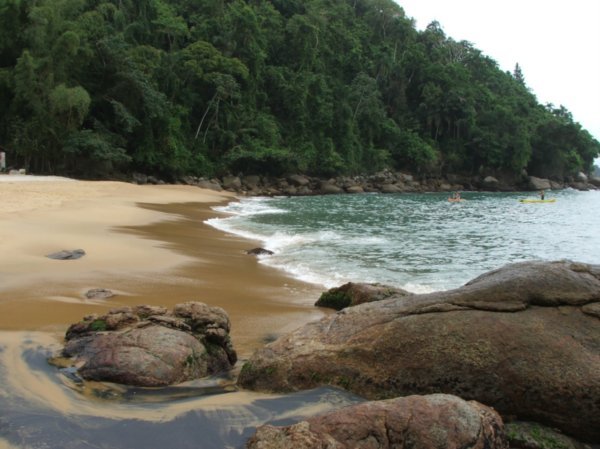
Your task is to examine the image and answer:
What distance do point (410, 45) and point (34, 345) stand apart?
7945 cm

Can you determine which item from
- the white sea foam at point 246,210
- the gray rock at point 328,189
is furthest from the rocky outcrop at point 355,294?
the gray rock at point 328,189

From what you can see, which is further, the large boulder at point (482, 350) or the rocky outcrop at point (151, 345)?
the rocky outcrop at point (151, 345)

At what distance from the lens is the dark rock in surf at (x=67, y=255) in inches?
364

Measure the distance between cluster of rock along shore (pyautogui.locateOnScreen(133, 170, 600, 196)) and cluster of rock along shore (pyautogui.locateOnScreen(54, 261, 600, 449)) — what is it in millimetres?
38291

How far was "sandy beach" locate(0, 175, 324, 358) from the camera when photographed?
20.7 ft

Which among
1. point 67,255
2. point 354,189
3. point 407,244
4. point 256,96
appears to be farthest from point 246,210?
point 256,96

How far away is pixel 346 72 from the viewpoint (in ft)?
229

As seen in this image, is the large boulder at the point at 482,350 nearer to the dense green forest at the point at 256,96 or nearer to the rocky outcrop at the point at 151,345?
the rocky outcrop at the point at 151,345

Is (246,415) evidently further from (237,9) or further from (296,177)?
(237,9)

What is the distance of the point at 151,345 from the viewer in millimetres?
Result: 4547

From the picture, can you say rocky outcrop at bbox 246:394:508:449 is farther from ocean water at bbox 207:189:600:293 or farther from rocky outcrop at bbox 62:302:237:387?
ocean water at bbox 207:189:600:293

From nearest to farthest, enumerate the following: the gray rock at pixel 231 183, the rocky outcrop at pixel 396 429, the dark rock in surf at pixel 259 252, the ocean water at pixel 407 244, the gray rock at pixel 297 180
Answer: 1. the rocky outcrop at pixel 396 429
2. the ocean water at pixel 407 244
3. the dark rock in surf at pixel 259 252
4. the gray rock at pixel 231 183
5. the gray rock at pixel 297 180

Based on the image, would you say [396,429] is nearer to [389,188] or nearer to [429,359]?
[429,359]

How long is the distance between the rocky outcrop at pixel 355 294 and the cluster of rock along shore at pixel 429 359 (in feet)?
6.30
